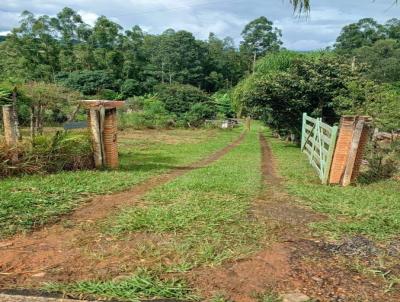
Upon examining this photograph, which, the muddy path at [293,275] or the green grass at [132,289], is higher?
the green grass at [132,289]

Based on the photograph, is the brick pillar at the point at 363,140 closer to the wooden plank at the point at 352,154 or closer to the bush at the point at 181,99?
the wooden plank at the point at 352,154

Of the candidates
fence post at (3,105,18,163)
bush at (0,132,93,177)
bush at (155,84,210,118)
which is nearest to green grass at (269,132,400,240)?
bush at (0,132,93,177)

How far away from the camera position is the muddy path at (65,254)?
10.9 ft

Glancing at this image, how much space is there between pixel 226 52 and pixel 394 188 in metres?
69.2

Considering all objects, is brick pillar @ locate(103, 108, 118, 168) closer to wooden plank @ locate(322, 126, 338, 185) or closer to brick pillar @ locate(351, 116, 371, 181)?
wooden plank @ locate(322, 126, 338, 185)

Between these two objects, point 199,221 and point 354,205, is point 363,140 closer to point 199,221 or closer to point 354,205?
point 354,205

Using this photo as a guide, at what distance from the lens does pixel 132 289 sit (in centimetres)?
307

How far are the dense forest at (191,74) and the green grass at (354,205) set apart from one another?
107 inches

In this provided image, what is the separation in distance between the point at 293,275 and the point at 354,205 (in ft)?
9.40

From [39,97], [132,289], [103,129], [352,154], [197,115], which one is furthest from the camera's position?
[197,115]

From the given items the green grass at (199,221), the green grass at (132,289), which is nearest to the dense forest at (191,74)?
the green grass at (199,221)

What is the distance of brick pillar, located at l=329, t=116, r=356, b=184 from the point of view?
7836mm

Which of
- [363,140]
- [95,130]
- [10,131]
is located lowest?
[363,140]

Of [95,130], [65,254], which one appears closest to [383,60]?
[95,130]
